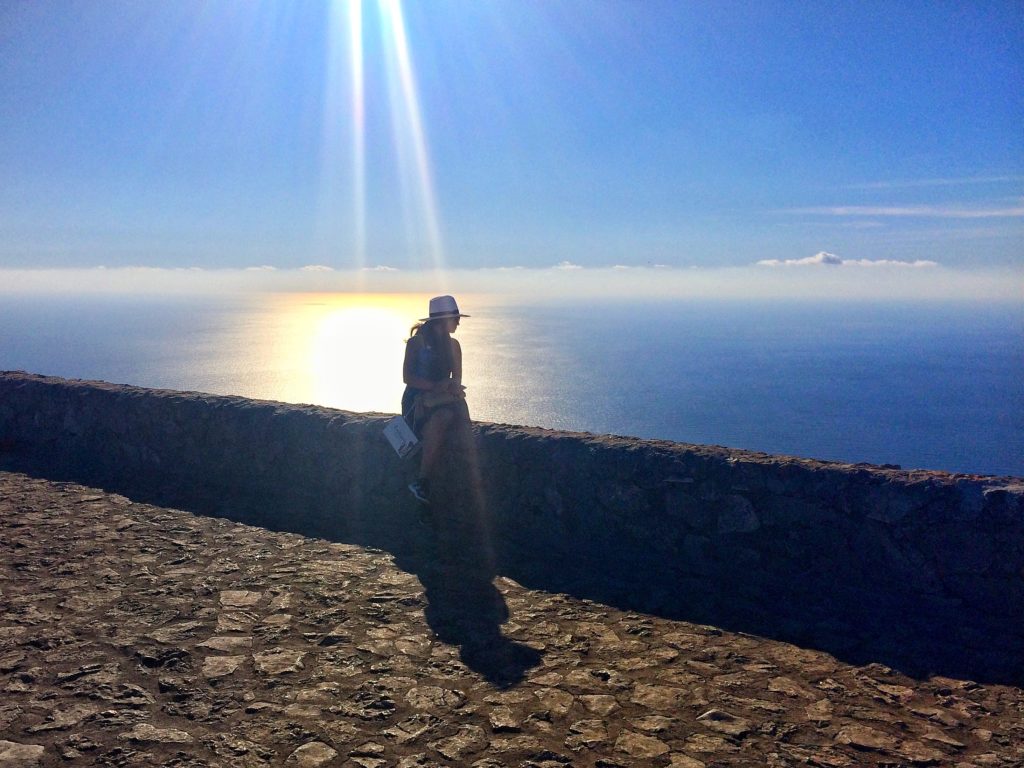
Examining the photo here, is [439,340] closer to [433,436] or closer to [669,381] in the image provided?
[433,436]

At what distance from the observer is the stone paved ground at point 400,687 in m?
2.90

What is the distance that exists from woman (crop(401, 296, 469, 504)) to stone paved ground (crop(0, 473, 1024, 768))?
1.10 meters

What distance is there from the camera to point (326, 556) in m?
5.18

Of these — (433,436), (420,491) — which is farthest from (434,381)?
(420,491)

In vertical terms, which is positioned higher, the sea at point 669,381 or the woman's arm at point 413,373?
the woman's arm at point 413,373

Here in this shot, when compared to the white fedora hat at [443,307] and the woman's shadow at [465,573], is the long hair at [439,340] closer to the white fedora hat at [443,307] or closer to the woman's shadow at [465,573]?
the white fedora hat at [443,307]

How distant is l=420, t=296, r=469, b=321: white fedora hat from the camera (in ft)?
18.6

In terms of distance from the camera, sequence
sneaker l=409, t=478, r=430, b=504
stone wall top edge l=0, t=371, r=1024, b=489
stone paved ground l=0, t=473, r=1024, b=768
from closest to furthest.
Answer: stone paved ground l=0, t=473, r=1024, b=768 < stone wall top edge l=0, t=371, r=1024, b=489 < sneaker l=409, t=478, r=430, b=504

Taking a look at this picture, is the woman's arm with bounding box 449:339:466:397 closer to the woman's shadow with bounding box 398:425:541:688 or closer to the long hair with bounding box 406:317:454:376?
the long hair with bounding box 406:317:454:376

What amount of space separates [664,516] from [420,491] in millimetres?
1754

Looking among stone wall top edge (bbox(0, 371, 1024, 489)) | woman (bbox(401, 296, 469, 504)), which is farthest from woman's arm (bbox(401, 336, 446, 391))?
stone wall top edge (bbox(0, 371, 1024, 489))

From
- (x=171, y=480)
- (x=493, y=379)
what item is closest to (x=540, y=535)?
(x=171, y=480)

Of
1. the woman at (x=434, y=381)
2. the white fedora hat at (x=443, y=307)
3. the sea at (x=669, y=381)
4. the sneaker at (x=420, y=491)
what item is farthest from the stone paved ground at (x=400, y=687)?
the sea at (x=669, y=381)

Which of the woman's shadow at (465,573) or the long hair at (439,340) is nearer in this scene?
the woman's shadow at (465,573)
